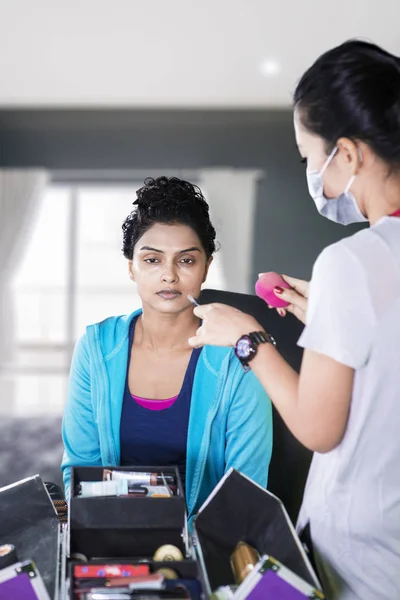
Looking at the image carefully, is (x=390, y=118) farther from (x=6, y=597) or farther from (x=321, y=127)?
(x=6, y=597)

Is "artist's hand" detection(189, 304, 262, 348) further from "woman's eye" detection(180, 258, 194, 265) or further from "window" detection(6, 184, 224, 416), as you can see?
"window" detection(6, 184, 224, 416)

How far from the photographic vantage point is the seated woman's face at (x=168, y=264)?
1220mm

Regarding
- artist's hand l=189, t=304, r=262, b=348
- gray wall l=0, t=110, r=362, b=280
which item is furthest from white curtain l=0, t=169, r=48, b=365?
artist's hand l=189, t=304, r=262, b=348

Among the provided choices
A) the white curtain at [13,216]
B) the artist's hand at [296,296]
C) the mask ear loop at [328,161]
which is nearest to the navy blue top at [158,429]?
the artist's hand at [296,296]

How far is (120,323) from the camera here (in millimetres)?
1304

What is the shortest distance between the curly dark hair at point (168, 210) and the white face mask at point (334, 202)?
391mm

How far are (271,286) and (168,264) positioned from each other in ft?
0.74

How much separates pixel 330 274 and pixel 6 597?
0.52 metres

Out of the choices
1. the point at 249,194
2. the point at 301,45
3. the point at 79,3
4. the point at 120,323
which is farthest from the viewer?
the point at 249,194

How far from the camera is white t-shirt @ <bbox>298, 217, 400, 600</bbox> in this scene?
74 centimetres

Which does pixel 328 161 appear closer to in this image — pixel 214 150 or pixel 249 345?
pixel 249 345

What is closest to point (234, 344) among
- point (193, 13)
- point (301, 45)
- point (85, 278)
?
point (193, 13)

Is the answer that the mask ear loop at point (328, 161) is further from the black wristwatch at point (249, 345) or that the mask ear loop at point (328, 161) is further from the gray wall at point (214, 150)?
the gray wall at point (214, 150)

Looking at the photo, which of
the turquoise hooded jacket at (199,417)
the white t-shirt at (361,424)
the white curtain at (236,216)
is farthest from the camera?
the white curtain at (236,216)
